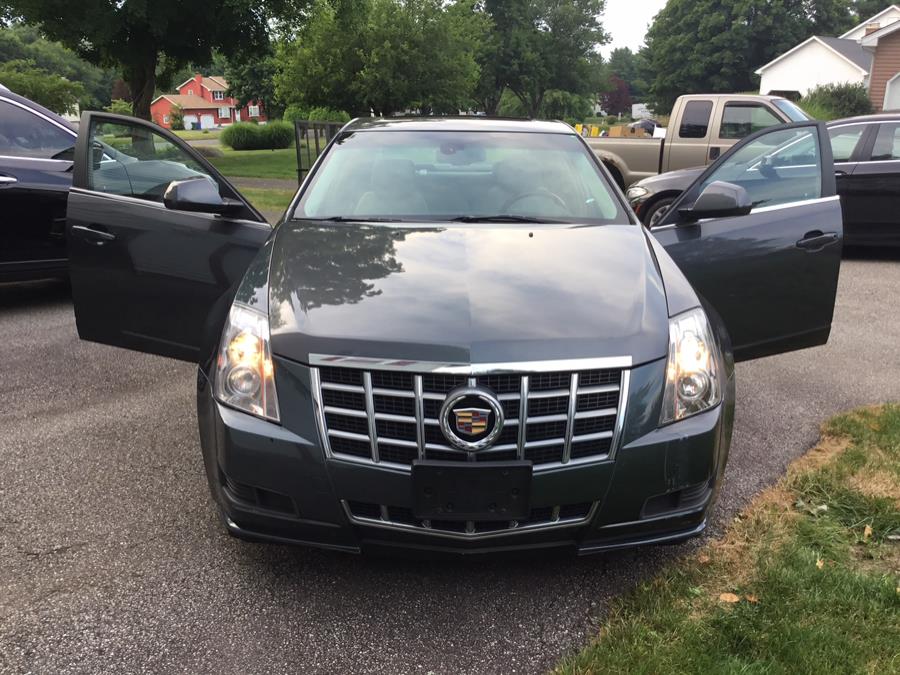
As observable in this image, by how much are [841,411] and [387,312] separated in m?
3.12

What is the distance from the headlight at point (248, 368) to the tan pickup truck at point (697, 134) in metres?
8.63

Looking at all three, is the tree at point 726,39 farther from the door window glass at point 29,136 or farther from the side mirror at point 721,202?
the side mirror at point 721,202

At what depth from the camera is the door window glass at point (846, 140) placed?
8.45m

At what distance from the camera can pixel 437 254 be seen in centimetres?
294

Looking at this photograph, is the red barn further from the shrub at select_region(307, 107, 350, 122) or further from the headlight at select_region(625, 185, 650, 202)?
the headlight at select_region(625, 185, 650, 202)

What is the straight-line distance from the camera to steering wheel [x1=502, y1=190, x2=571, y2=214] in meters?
3.58

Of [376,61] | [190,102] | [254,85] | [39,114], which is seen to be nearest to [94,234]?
[39,114]

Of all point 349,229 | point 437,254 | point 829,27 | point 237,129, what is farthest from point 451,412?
point 829,27

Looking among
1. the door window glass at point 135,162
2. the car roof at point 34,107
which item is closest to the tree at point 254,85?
the car roof at point 34,107

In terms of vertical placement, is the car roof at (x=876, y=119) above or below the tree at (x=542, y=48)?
below

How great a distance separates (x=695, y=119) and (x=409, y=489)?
385 inches

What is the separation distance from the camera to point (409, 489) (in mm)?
2277

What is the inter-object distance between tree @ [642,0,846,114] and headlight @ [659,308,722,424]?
6508 cm

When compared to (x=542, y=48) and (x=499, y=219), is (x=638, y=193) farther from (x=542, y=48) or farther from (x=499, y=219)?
(x=542, y=48)
